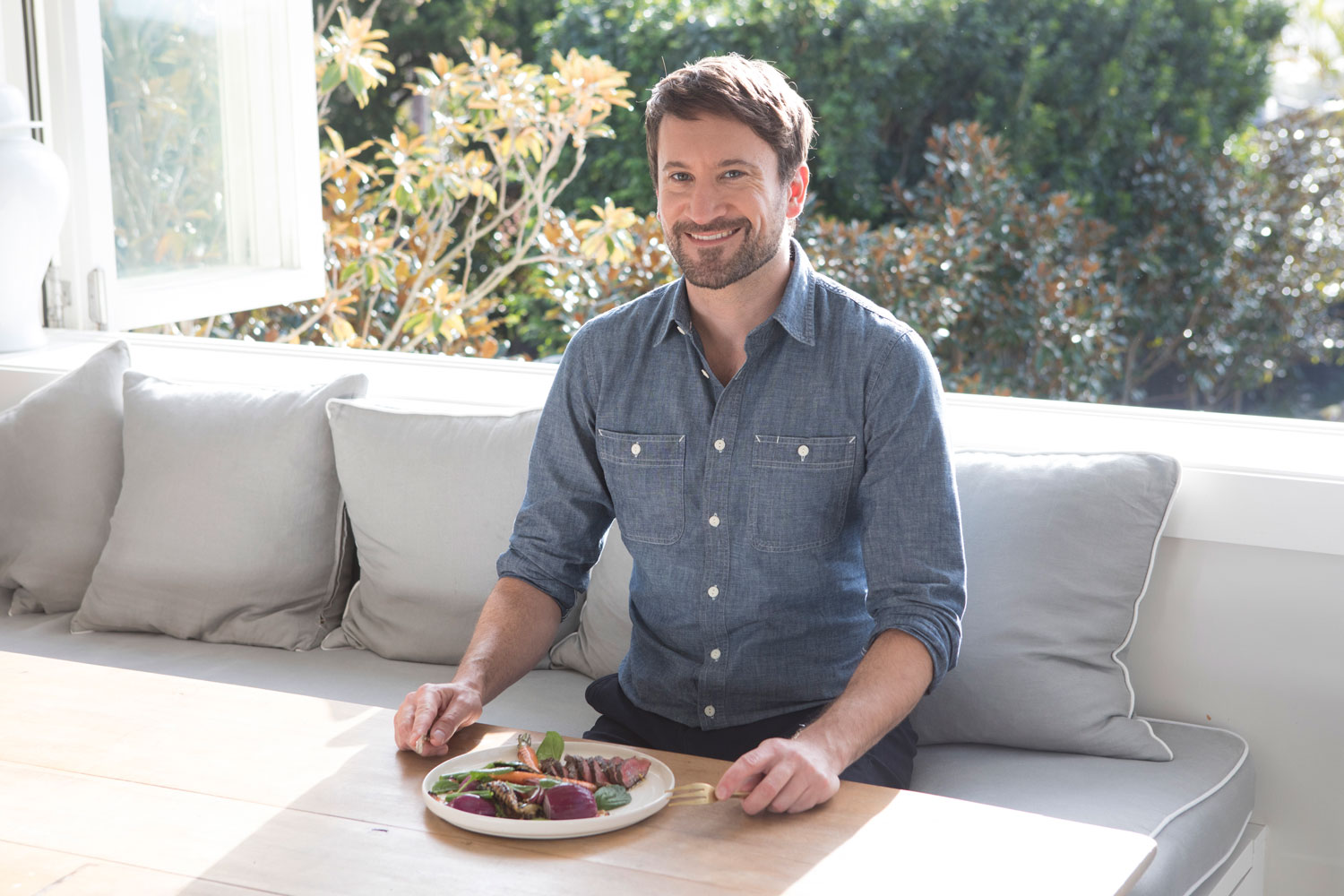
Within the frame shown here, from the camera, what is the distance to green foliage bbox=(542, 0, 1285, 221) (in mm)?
5930

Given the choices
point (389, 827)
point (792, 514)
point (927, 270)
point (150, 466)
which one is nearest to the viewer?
point (389, 827)

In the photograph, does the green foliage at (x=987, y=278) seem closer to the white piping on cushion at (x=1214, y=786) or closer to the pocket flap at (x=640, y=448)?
the white piping on cushion at (x=1214, y=786)

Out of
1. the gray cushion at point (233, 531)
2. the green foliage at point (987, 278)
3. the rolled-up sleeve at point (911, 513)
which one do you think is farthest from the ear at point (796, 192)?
the green foliage at point (987, 278)

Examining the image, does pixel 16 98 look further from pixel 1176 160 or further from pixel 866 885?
pixel 1176 160

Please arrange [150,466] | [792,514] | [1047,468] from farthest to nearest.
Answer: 1. [150,466]
2. [1047,468]
3. [792,514]

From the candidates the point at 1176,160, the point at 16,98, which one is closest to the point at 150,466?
the point at 16,98

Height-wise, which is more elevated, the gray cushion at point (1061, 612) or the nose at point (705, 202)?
the nose at point (705, 202)

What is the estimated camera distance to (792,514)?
1581 mm

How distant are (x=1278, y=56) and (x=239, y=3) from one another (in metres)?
4.82

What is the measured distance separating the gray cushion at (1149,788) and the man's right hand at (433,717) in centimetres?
63

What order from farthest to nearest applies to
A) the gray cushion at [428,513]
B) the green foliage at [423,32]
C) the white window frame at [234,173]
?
the green foliage at [423,32], the white window frame at [234,173], the gray cushion at [428,513]

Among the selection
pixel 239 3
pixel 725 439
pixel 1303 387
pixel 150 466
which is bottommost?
pixel 1303 387

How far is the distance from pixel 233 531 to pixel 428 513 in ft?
1.20

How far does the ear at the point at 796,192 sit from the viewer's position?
1659 mm
